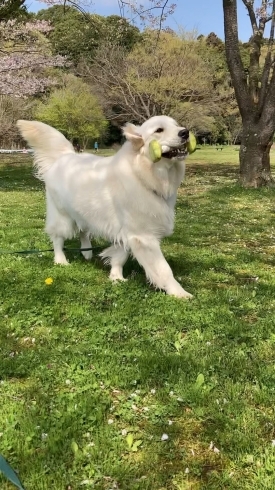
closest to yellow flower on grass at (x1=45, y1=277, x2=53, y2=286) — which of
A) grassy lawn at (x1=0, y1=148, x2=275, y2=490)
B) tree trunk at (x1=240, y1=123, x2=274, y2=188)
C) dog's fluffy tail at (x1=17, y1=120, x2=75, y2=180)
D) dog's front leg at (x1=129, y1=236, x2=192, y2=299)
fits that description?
grassy lawn at (x1=0, y1=148, x2=275, y2=490)

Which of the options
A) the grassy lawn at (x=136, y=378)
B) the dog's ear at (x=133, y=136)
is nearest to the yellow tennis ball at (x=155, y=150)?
the dog's ear at (x=133, y=136)

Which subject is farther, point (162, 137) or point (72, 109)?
point (72, 109)

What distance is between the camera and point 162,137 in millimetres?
5051

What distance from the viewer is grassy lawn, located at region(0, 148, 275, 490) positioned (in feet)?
8.75

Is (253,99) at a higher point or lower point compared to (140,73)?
lower

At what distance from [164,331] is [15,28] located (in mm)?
23492

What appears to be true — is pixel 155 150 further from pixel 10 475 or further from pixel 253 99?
pixel 253 99

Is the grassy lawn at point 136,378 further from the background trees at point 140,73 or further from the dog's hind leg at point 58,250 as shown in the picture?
the background trees at point 140,73

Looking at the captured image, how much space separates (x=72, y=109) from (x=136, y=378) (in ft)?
145

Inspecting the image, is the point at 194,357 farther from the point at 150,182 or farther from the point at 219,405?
the point at 150,182

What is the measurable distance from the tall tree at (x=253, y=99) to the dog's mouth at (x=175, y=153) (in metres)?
11.3

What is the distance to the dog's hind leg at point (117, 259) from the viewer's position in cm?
600

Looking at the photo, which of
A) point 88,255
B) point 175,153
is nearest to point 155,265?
point 175,153

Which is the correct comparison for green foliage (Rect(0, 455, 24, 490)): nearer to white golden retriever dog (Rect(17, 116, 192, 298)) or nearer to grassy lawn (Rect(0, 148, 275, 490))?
grassy lawn (Rect(0, 148, 275, 490))
